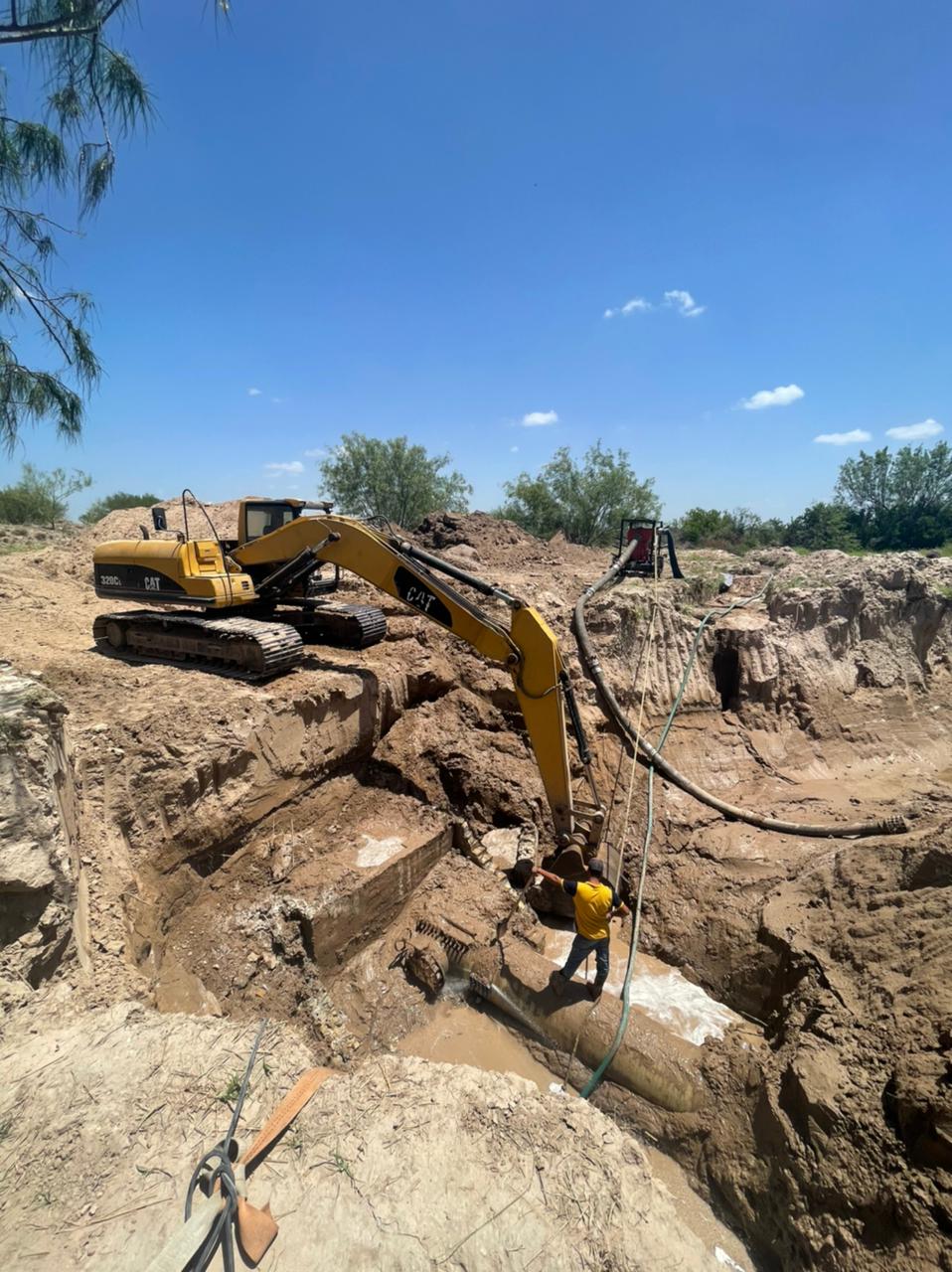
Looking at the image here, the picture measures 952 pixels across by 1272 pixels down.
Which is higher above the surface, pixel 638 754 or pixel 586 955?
pixel 638 754

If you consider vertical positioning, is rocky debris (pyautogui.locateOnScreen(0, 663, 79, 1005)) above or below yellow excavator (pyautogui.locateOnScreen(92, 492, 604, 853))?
below

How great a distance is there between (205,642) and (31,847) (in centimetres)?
349

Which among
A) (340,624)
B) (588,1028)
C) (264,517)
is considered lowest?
(588,1028)

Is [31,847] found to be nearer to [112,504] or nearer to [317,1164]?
[317,1164]

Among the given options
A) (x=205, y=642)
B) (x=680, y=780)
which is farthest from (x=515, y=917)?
(x=205, y=642)

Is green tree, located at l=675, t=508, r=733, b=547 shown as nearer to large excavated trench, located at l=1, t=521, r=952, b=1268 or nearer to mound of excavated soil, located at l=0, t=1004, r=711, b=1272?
large excavated trench, located at l=1, t=521, r=952, b=1268

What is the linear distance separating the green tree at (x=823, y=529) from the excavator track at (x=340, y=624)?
20.8 m

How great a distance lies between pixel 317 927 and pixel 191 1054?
1.99 m

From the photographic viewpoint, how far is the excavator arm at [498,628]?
588cm

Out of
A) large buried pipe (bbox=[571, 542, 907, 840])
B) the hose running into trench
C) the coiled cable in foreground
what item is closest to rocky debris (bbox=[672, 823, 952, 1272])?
the hose running into trench

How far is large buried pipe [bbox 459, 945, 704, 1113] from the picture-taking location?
4816 millimetres

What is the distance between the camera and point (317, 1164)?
3188 mm

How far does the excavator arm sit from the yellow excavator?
0.04 ft

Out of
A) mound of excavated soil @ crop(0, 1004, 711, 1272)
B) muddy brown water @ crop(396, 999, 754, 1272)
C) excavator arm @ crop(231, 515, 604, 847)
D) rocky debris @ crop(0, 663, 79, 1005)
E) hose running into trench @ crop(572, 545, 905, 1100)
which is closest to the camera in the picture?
mound of excavated soil @ crop(0, 1004, 711, 1272)
